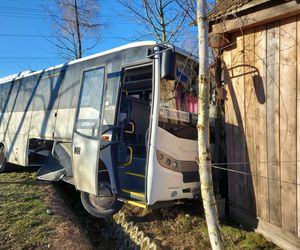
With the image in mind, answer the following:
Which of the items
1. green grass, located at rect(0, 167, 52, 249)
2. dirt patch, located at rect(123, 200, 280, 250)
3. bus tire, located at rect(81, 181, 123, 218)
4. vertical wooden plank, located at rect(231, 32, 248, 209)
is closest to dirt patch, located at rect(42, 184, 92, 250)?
green grass, located at rect(0, 167, 52, 249)

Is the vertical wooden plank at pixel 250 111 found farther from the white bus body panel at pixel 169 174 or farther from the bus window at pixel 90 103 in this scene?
the bus window at pixel 90 103

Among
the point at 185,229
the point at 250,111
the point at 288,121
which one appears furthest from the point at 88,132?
the point at 288,121

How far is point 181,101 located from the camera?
5.87m

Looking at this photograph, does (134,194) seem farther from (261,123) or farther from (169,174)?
(261,123)

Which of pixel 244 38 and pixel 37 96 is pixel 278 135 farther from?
pixel 37 96

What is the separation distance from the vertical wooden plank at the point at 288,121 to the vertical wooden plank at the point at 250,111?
0.58m

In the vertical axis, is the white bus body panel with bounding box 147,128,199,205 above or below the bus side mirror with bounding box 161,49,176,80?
below

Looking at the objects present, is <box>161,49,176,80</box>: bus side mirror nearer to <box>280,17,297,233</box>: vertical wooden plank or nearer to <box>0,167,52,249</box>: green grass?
<box>280,17,297,233</box>: vertical wooden plank

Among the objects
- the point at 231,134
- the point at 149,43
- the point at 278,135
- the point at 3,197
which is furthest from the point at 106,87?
the point at 3,197

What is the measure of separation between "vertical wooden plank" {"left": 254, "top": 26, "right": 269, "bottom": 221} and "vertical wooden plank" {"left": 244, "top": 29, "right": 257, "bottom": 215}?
0.28 feet

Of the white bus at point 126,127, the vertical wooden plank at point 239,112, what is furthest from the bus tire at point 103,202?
the vertical wooden plank at point 239,112

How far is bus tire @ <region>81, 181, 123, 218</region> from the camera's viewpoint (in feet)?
19.9

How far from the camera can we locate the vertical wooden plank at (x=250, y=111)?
5074 millimetres

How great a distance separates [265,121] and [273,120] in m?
0.16
